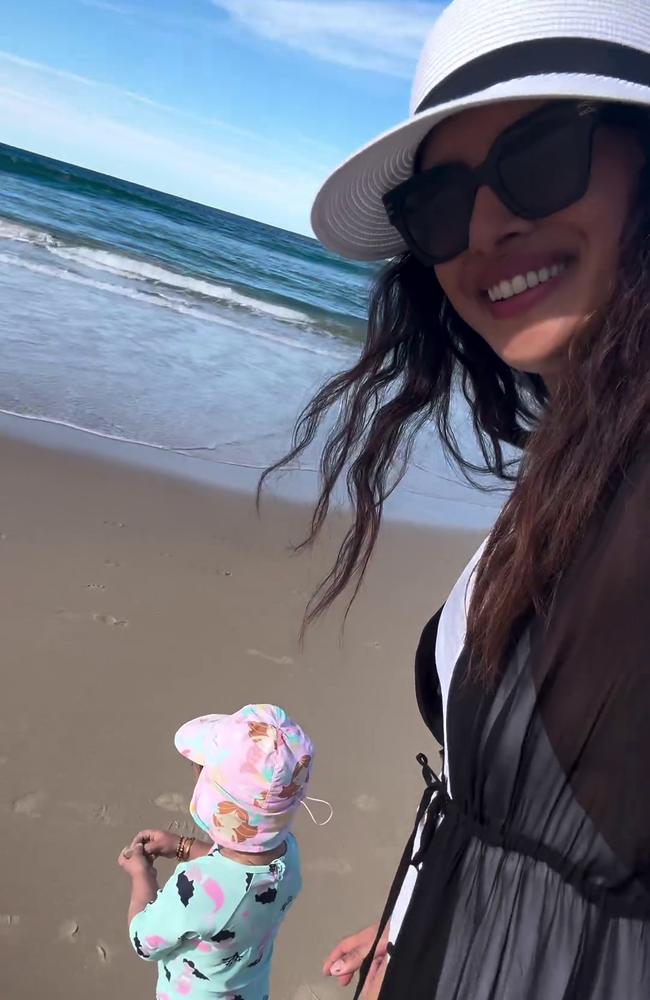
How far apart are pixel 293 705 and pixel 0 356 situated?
5.68 meters

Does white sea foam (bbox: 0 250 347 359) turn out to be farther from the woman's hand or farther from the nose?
the nose

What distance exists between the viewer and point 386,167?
1590mm

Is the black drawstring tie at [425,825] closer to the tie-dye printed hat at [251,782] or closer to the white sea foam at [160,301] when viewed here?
the tie-dye printed hat at [251,782]

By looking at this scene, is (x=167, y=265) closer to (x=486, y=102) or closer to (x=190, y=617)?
(x=190, y=617)

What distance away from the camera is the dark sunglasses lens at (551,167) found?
1235 millimetres

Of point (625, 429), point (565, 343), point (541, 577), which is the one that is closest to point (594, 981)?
point (541, 577)

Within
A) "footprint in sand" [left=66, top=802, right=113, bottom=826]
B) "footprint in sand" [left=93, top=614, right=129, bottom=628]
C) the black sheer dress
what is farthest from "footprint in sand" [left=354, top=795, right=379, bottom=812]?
the black sheer dress

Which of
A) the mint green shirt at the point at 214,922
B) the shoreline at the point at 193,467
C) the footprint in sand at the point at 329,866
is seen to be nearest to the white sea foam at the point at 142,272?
the shoreline at the point at 193,467

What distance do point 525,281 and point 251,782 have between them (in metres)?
1.27

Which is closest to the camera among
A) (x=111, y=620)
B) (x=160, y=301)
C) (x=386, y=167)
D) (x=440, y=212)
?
(x=440, y=212)

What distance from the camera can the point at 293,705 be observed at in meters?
4.25

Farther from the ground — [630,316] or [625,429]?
[630,316]

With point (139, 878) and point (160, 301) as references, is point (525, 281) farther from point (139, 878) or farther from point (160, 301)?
point (160, 301)

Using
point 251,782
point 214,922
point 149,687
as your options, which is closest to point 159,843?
point 214,922
